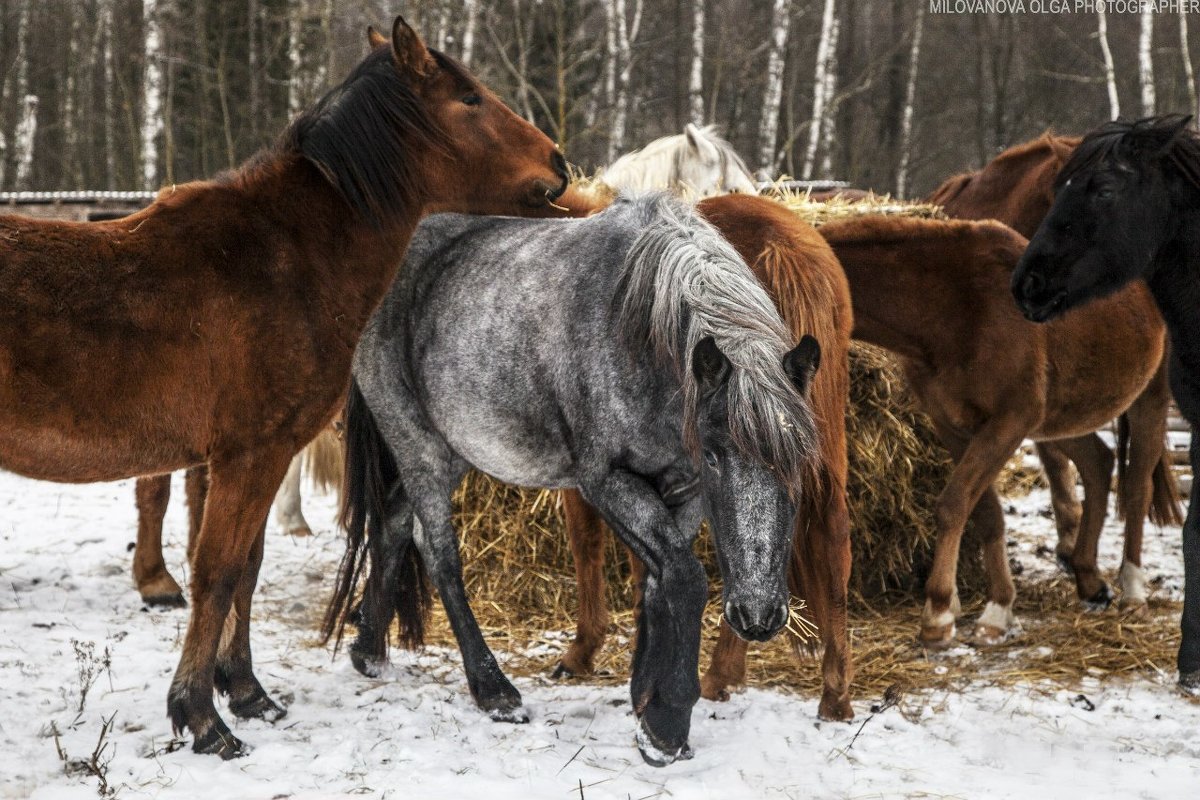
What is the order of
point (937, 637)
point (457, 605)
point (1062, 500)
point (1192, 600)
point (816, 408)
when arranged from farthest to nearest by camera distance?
1. point (1062, 500)
2. point (937, 637)
3. point (1192, 600)
4. point (457, 605)
5. point (816, 408)

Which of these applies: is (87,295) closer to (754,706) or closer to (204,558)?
(204,558)

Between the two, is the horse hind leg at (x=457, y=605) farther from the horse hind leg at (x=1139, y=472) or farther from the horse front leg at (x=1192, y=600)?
the horse hind leg at (x=1139, y=472)

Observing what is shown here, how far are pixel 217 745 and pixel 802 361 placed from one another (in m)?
2.30

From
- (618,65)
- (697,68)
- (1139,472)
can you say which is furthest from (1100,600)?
(618,65)

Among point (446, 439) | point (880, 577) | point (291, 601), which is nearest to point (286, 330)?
point (446, 439)

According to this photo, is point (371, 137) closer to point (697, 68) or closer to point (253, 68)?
point (697, 68)

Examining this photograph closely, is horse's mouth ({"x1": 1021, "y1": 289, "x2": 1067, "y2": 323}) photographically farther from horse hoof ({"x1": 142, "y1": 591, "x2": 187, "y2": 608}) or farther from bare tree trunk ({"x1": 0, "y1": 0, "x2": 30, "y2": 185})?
bare tree trunk ({"x1": 0, "y1": 0, "x2": 30, "y2": 185})

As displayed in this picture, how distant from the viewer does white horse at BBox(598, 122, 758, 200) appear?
23.3 feet

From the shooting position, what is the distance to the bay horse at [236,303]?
10.8 feet

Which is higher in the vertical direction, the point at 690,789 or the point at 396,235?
the point at 396,235

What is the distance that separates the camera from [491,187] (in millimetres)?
4105

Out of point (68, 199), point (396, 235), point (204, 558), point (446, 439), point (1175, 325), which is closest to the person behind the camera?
point (204, 558)

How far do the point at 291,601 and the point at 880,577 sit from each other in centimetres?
323

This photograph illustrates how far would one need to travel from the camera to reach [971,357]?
17.0ft
